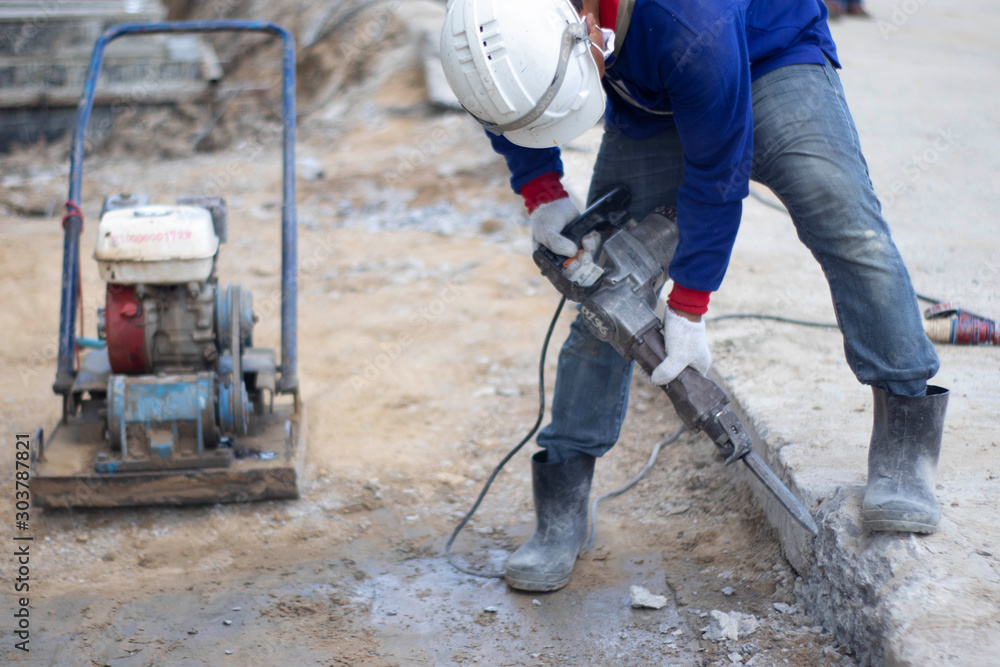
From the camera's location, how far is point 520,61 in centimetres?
159

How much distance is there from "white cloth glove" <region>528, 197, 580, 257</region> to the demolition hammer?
19 millimetres

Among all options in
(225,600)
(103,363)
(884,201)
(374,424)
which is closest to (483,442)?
(374,424)

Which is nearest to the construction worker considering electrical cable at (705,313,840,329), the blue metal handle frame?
the blue metal handle frame

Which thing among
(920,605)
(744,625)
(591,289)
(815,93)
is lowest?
(744,625)

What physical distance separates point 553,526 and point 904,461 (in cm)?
91

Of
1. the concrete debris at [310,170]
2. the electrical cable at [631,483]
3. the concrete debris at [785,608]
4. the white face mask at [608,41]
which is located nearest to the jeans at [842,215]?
the white face mask at [608,41]

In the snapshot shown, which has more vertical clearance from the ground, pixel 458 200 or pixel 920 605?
pixel 920 605

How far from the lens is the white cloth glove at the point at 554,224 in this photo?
2.01 m

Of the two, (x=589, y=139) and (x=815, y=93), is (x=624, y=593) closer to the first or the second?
(x=815, y=93)

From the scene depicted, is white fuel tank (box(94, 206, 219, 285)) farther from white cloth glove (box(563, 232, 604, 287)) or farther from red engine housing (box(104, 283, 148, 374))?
white cloth glove (box(563, 232, 604, 287))

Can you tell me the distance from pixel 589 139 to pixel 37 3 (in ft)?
16.2

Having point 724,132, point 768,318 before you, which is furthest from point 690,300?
point 768,318

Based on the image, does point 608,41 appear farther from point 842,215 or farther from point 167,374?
point 167,374

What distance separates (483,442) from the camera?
310 centimetres
